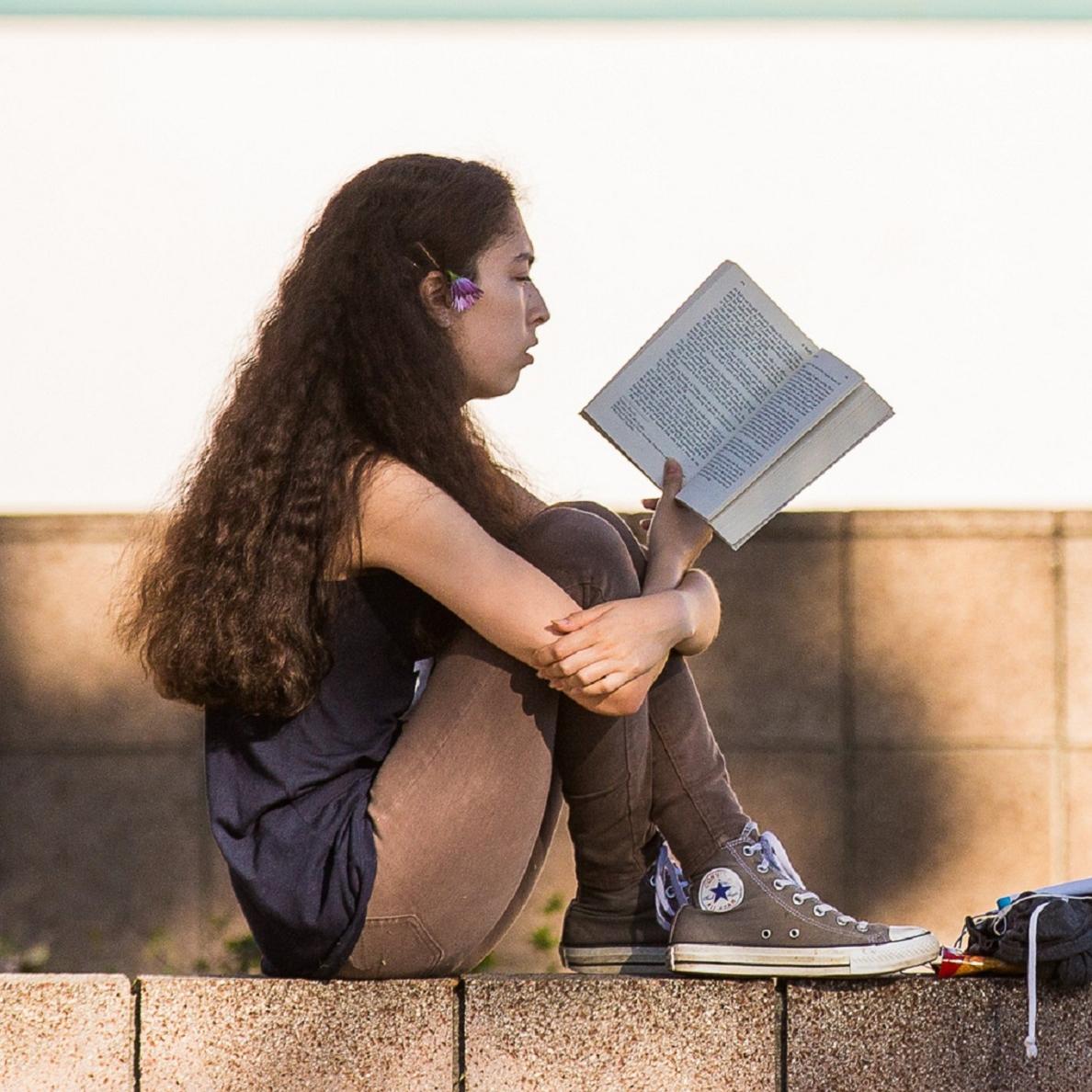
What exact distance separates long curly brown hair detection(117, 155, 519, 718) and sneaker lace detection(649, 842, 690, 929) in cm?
53

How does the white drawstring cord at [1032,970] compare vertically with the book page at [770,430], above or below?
below

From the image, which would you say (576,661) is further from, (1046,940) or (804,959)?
(1046,940)

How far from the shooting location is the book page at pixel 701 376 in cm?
289

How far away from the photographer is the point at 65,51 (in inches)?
197

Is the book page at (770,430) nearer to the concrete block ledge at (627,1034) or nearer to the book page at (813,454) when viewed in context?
the book page at (813,454)

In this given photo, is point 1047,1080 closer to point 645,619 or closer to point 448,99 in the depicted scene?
point 645,619

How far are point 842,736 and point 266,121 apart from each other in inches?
84.2

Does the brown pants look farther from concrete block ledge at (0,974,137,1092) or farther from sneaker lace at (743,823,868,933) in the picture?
concrete block ledge at (0,974,137,1092)

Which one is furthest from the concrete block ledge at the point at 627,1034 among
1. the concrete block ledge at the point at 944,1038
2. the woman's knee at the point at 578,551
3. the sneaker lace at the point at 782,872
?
the woman's knee at the point at 578,551

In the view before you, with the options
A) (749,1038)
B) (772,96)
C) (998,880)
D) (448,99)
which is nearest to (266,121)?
(448,99)

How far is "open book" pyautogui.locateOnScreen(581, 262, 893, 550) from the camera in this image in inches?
109

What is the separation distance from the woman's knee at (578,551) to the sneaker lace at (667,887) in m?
0.46

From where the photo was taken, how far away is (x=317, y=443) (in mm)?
2703

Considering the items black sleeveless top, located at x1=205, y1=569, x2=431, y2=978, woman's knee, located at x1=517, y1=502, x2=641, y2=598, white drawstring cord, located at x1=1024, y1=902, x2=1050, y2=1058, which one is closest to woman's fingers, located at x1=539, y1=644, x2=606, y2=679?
woman's knee, located at x1=517, y1=502, x2=641, y2=598
